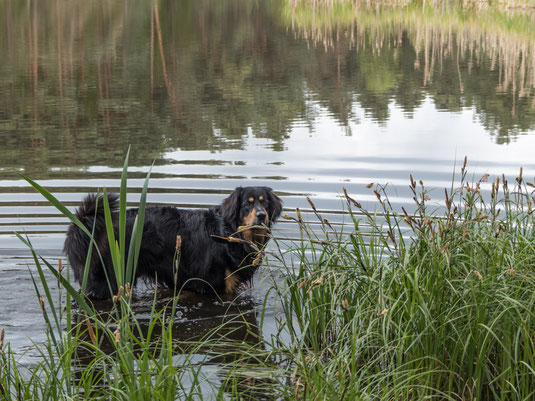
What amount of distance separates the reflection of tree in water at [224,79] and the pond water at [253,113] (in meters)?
0.07

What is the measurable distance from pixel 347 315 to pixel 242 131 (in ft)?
33.7

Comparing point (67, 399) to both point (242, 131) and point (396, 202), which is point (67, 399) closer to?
point (396, 202)

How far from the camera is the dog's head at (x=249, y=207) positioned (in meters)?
6.87

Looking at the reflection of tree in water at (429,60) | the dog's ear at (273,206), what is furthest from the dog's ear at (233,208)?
the reflection of tree in water at (429,60)

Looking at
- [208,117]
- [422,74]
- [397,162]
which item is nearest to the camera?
[397,162]

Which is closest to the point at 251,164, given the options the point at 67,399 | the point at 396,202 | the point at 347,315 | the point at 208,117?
the point at 396,202

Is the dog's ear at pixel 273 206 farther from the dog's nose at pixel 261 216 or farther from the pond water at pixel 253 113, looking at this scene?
the pond water at pixel 253 113

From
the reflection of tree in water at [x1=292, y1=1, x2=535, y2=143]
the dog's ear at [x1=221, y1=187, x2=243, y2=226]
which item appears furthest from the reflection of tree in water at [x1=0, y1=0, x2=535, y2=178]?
the dog's ear at [x1=221, y1=187, x2=243, y2=226]

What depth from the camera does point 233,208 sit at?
22.9 feet

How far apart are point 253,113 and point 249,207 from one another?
9272mm

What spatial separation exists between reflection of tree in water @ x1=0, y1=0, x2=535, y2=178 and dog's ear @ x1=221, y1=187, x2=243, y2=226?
477cm

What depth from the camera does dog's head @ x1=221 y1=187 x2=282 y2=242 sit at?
6873mm

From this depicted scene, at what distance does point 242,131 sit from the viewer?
1467 centimetres

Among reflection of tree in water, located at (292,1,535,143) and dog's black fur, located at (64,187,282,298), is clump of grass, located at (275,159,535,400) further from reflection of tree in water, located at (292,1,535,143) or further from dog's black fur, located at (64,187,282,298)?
reflection of tree in water, located at (292,1,535,143)
